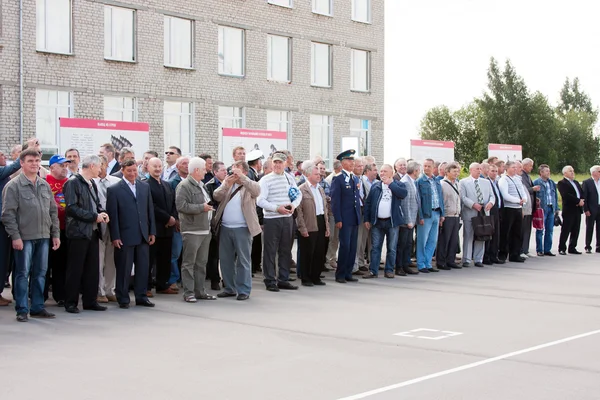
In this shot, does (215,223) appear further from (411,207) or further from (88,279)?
(411,207)

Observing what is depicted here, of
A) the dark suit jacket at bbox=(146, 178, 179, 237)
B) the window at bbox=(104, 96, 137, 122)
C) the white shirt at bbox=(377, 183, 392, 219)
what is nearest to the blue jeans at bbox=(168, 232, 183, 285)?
the dark suit jacket at bbox=(146, 178, 179, 237)

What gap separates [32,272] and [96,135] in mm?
9552

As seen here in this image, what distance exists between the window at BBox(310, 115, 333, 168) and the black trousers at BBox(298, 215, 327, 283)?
2416 cm

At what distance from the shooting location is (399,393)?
7.13 m

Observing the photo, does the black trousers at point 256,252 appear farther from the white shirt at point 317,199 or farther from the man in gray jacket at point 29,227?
the man in gray jacket at point 29,227

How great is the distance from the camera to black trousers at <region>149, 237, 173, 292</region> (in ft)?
44.6

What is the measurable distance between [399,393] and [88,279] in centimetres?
591

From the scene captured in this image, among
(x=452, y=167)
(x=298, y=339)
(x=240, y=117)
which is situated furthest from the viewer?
(x=240, y=117)

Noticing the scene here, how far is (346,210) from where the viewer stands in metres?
15.3

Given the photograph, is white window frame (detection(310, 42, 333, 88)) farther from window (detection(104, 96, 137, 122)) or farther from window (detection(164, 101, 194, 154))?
window (detection(104, 96, 137, 122))

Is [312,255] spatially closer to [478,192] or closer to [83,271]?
[83,271]

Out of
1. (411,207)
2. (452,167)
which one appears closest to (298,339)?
(411,207)

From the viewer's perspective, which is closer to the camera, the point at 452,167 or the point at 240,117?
the point at 452,167

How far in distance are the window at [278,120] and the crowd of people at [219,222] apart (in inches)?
718
